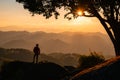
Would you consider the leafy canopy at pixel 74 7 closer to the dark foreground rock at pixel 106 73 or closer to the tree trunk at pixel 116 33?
the tree trunk at pixel 116 33

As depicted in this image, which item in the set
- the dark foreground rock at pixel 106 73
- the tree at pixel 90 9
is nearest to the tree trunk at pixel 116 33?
the tree at pixel 90 9

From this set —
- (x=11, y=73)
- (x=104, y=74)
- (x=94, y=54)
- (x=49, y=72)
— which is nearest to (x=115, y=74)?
(x=104, y=74)

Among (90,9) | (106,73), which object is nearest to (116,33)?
(90,9)

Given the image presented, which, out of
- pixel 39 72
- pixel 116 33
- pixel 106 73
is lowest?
pixel 39 72

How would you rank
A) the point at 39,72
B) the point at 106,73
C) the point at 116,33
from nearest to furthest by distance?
the point at 106,73 → the point at 39,72 → the point at 116,33

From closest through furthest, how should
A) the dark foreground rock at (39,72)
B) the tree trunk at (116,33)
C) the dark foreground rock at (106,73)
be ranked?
the dark foreground rock at (106,73), the dark foreground rock at (39,72), the tree trunk at (116,33)

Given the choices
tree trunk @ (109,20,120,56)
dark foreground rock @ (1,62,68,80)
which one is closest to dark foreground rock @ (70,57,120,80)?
dark foreground rock @ (1,62,68,80)

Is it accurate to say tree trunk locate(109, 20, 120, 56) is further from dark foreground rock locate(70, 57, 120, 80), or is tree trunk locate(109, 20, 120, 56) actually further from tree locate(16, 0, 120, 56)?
dark foreground rock locate(70, 57, 120, 80)

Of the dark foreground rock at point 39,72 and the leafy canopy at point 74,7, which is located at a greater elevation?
the leafy canopy at point 74,7

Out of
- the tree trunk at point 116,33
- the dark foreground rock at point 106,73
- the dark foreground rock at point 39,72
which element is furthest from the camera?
the tree trunk at point 116,33

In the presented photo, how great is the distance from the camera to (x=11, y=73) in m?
31.4

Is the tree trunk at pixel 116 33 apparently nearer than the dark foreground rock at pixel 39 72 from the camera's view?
No

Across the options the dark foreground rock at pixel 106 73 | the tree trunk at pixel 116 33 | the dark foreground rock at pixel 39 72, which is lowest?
the dark foreground rock at pixel 39 72

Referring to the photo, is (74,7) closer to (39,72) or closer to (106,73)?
(39,72)
